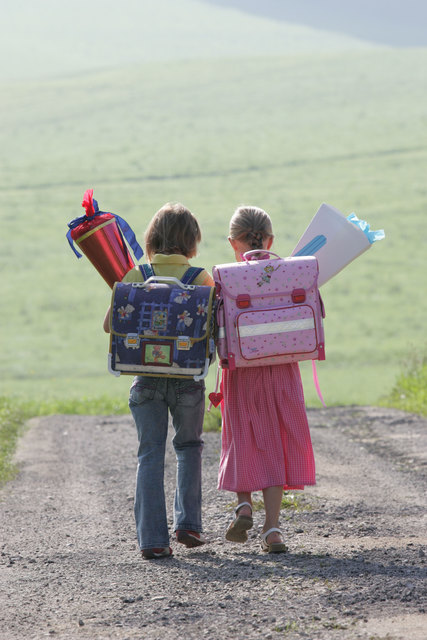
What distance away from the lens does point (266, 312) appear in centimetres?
452

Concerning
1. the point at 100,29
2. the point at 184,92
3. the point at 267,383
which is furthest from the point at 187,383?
the point at 100,29

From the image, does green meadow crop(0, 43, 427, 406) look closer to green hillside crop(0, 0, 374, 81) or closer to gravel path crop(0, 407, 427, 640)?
green hillside crop(0, 0, 374, 81)

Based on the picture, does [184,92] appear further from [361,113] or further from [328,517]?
[328,517]

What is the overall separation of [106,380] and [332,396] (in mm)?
5302

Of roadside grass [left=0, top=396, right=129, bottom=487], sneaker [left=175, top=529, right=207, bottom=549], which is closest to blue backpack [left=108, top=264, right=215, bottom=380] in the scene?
sneaker [left=175, top=529, right=207, bottom=549]

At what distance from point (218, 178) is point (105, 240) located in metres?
29.1

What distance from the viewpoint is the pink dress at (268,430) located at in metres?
4.71

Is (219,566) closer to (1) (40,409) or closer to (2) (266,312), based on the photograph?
(2) (266,312)

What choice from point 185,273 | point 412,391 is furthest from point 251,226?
point 412,391

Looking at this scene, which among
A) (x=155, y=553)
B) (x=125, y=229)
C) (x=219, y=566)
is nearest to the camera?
(x=219, y=566)

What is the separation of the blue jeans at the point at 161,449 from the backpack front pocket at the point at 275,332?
37 cm

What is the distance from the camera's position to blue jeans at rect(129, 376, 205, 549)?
4598mm

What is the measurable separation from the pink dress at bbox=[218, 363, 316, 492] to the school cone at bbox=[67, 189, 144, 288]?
2.73ft

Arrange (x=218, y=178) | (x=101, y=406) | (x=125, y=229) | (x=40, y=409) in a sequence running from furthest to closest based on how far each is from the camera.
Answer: (x=218, y=178) < (x=101, y=406) < (x=40, y=409) < (x=125, y=229)
